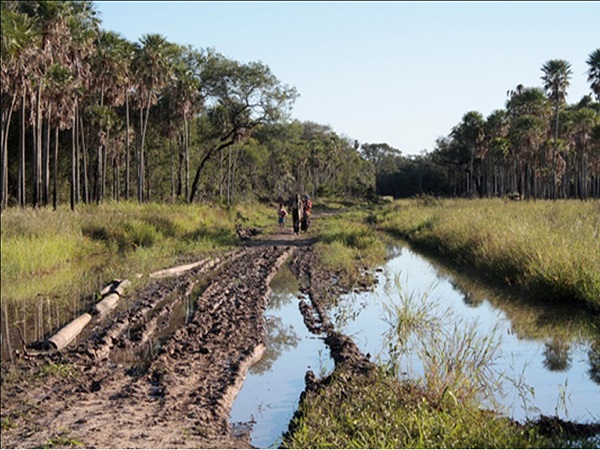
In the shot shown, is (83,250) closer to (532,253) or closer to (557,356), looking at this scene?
(532,253)

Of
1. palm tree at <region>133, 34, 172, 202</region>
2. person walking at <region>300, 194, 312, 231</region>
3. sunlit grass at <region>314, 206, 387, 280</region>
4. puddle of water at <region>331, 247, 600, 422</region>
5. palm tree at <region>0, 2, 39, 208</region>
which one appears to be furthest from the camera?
palm tree at <region>133, 34, 172, 202</region>

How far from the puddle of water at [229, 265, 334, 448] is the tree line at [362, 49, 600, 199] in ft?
169

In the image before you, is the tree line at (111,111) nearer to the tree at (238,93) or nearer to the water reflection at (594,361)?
the tree at (238,93)

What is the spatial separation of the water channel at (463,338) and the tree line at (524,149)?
4809cm

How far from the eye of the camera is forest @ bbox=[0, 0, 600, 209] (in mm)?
33719

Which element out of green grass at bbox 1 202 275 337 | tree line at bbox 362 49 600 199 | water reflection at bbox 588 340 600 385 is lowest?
water reflection at bbox 588 340 600 385

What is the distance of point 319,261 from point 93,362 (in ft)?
45.9

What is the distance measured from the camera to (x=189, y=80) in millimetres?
48000

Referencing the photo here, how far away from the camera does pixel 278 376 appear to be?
9.10 metres

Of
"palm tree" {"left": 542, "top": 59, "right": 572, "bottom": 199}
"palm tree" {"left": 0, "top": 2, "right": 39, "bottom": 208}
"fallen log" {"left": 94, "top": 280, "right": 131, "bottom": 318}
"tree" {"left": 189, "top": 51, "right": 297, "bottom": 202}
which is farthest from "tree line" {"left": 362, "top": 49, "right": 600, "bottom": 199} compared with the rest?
"fallen log" {"left": 94, "top": 280, "right": 131, "bottom": 318}

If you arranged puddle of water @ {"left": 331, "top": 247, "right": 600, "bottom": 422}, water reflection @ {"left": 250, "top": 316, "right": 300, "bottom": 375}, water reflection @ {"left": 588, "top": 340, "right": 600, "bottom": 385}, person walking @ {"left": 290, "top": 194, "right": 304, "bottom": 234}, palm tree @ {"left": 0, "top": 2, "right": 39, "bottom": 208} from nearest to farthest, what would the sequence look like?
puddle of water @ {"left": 331, "top": 247, "right": 600, "bottom": 422}, water reflection @ {"left": 588, "top": 340, "right": 600, "bottom": 385}, water reflection @ {"left": 250, "top": 316, "right": 300, "bottom": 375}, palm tree @ {"left": 0, "top": 2, "right": 39, "bottom": 208}, person walking @ {"left": 290, "top": 194, "right": 304, "bottom": 234}

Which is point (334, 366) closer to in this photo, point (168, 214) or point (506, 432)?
point (506, 432)

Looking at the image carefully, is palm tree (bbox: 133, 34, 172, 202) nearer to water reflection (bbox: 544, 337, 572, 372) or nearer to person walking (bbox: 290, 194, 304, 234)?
person walking (bbox: 290, 194, 304, 234)

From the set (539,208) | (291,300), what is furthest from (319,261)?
(539,208)
